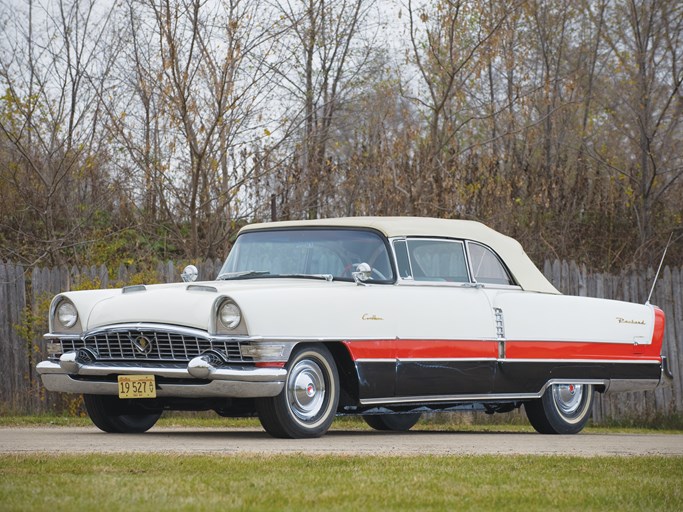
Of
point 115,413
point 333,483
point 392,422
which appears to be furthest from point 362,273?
point 333,483

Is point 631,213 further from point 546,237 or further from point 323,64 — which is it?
point 323,64

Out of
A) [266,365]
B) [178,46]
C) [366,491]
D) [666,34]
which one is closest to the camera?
[366,491]

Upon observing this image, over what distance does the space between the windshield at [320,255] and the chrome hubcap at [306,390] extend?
3.51ft

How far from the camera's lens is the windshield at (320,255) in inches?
428

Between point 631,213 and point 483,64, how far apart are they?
3740mm

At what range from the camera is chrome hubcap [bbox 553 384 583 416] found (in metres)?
12.4

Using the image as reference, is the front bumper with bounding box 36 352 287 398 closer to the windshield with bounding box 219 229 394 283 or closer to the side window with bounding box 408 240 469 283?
the windshield with bounding box 219 229 394 283

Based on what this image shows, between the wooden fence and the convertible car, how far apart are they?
264 centimetres

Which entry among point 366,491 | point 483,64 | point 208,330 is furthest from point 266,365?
point 483,64

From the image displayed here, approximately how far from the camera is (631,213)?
19953mm

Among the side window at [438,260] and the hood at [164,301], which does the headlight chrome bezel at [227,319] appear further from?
the side window at [438,260]

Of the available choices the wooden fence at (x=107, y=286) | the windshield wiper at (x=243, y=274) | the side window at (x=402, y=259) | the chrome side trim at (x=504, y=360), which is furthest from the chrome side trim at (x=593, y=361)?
the wooden fence at (x=107, y=286)

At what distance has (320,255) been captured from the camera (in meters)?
11.0

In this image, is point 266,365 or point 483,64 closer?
point 266,365
